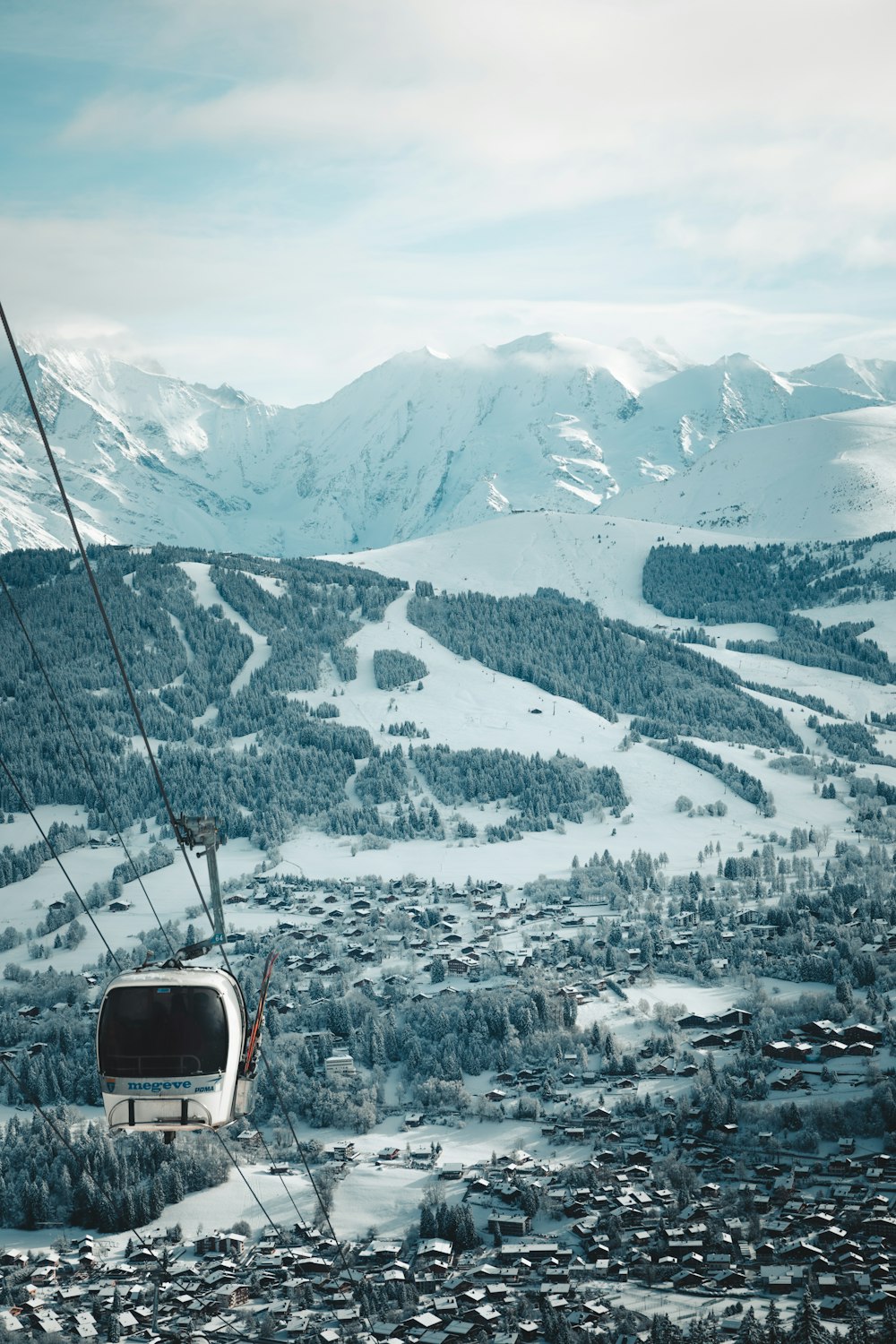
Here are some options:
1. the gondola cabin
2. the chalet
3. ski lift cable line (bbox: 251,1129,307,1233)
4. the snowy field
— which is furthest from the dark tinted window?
the chalet

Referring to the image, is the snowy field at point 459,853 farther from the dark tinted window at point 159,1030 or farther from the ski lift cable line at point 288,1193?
the dark tinted window at point 159,1030

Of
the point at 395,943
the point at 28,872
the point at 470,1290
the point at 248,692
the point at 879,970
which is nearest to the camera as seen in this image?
the point at 470,1290

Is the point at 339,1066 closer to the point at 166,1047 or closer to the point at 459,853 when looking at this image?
the point at 459,853

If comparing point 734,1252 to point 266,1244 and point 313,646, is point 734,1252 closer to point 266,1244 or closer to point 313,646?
point 266,1244

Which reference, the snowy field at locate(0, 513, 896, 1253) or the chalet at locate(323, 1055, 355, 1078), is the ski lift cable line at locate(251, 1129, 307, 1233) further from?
the chalet at locate(323, 1055, 355, 1078)

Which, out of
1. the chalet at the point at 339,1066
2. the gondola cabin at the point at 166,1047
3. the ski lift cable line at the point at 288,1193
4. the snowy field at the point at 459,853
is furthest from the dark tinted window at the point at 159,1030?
the chalet at the point at 339,1066

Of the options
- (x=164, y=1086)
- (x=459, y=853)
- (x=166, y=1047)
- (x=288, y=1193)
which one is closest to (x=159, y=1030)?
(x=166, y=1047)

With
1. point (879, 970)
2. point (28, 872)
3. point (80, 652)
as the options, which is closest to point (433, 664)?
point (80, 652)
